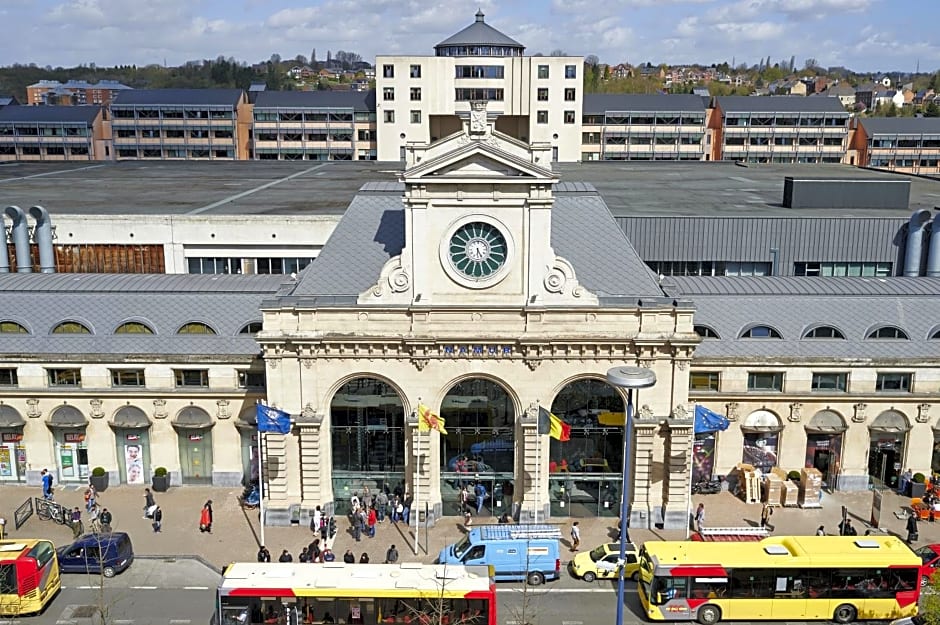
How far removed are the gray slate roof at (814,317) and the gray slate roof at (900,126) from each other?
121m

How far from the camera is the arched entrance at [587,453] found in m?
48.4

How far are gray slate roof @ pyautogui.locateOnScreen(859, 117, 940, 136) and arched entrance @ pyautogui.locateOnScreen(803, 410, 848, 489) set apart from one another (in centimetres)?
12955

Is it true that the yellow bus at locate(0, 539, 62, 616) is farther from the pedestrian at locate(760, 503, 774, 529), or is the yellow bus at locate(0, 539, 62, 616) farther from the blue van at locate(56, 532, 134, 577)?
the pedestrian at locate(760, 503, 774, 529)

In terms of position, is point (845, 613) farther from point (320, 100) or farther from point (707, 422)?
point (320, 100)

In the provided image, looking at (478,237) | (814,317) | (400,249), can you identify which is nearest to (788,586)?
(814,317)

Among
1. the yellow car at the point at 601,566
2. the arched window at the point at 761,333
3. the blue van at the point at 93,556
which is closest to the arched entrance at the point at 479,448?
the yellow car at the point at 601,566

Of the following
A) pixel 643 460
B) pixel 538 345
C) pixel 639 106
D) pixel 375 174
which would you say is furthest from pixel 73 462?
pixel 639 106

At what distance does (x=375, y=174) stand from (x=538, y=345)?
6203 centimetres

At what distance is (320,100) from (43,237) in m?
95.6

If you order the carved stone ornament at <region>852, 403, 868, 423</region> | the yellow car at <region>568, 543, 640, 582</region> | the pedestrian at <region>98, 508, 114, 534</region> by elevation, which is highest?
the carved stone ornament at <region>852, 403, 868, 423</region>

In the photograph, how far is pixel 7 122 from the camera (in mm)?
161250

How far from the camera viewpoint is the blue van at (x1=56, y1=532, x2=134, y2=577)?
1715 inches

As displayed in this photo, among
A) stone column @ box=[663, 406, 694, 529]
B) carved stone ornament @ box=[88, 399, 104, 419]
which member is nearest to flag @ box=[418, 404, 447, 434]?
stone column @ box=[663, 406, 694, 529]

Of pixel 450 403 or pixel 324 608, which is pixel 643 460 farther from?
pixel 324 608
